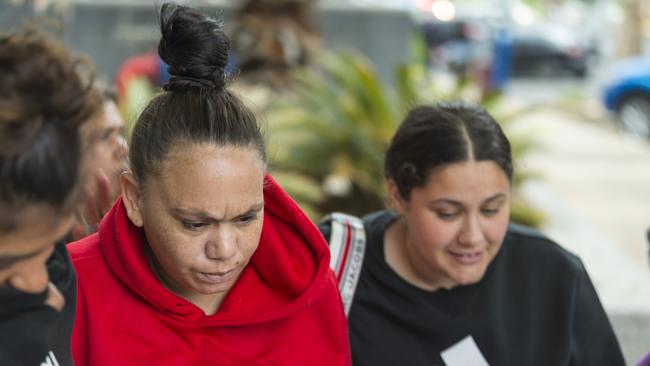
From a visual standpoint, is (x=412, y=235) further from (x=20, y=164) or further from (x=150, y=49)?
(x=150, y=49)

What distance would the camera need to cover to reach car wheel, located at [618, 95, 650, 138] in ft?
44.4

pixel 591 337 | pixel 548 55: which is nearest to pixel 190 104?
pixel 591 337

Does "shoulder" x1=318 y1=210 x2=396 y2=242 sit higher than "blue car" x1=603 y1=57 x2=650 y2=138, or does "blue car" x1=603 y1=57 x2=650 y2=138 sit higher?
"blue car" x1=603 y1=57 x2=650 y2=138

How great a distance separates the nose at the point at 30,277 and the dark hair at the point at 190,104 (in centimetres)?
49

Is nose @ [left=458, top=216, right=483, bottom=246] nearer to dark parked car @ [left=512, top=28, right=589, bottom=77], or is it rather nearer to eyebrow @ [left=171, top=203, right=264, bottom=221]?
eyebrow @ [left=171, top=203, right=264, bottom=221]

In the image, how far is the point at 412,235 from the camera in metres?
2.59

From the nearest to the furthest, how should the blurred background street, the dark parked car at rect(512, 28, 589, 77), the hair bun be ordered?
1. the hair bun
2. the blurred background street
3. the dark parked car at rect(512, 28, 589, 77)

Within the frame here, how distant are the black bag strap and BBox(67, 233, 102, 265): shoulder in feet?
2.28

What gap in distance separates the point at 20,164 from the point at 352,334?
1.40 metres

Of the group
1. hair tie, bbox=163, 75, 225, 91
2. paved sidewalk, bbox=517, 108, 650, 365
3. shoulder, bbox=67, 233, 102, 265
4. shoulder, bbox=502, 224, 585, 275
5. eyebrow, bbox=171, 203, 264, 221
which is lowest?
paved sidewalk, bbox=517, 108, 650, 365

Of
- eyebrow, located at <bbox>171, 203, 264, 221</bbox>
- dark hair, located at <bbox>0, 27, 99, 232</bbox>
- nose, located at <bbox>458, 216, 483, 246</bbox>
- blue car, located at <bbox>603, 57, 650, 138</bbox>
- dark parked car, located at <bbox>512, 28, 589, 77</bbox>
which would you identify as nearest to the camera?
dark hair, located at <bbox>0, 27, 99, 232</bbox>

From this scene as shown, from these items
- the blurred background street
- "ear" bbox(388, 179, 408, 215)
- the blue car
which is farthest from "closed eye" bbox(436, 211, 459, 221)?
the blue car

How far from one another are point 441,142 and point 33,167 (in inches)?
55.9

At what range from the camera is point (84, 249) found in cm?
214
